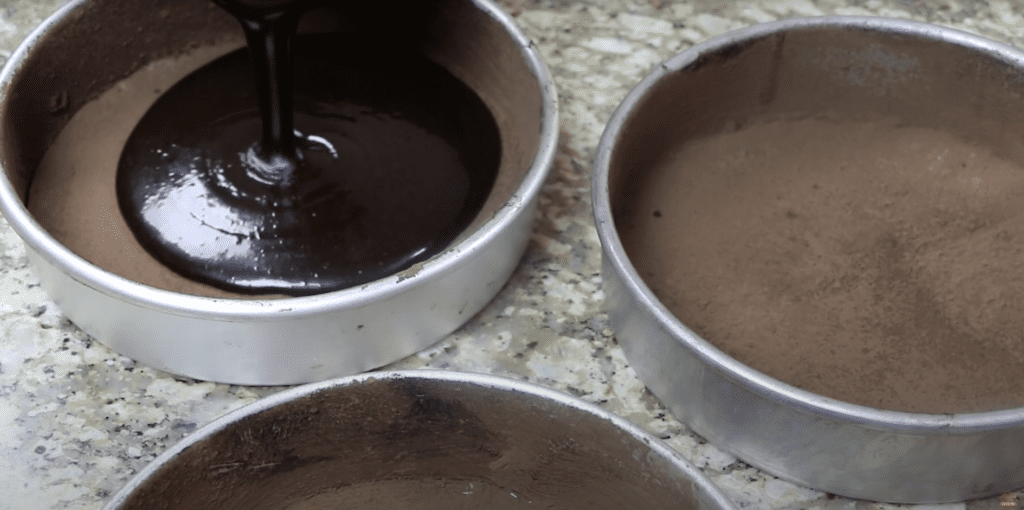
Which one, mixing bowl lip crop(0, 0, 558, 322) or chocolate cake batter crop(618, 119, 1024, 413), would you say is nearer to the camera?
mixing bowl lip crop(0, 0, 558, 322)

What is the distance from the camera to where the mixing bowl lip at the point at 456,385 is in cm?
75

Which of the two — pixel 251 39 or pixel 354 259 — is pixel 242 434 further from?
pixel 251 39

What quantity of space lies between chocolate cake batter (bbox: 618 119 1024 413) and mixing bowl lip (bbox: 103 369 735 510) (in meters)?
0.16

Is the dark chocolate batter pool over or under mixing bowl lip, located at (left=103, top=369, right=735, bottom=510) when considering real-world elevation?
over

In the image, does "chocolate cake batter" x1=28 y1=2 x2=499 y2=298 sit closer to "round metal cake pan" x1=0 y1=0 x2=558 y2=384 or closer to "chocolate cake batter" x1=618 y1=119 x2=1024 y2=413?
"round metal cake pan" x1=0 y1=0 x2=558 y2=384

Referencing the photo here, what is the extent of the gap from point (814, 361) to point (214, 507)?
0.55 metres

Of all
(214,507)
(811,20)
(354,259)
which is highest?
(811,20)

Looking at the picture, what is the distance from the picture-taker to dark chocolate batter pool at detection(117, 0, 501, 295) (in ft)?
3.09

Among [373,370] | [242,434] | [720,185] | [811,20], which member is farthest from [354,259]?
[811,20]

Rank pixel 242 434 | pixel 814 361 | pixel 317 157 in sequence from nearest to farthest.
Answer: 1. pixel 242 434
2. pixel 814 361
3. pixel 317 157

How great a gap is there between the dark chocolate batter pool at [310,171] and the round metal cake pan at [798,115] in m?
0.20

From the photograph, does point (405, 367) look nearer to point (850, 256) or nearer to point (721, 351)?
point (721, 351)

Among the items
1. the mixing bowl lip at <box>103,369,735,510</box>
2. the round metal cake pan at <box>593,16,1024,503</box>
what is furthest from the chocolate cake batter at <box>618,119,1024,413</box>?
the mixing bowl lip at <box>103,369,735,510</box>

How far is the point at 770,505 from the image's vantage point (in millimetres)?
825
